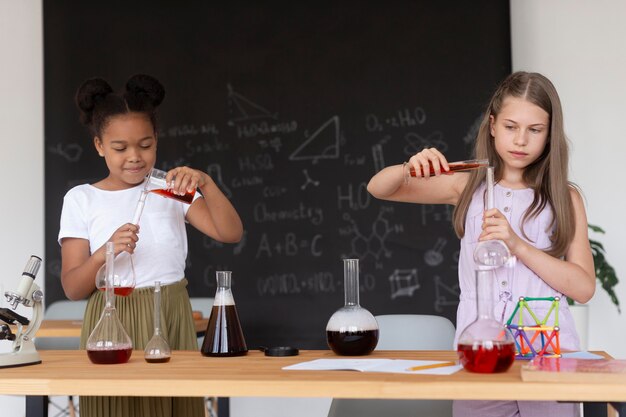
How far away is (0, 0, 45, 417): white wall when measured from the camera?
4.57 meters

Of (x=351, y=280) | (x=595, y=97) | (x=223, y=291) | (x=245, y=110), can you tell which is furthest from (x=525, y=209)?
(x=245, y=110)

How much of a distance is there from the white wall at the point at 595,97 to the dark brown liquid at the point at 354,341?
2.62 m

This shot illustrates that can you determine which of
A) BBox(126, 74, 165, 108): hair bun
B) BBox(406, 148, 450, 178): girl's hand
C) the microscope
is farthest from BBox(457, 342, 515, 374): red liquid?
BBox(126, 74, 165, 108): hair bun

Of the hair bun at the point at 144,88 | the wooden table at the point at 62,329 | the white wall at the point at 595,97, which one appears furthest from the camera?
the white wall at the point at 595,97

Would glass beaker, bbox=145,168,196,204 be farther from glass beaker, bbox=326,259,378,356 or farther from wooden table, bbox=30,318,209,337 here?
wooden table, bbox=30,318,209,337

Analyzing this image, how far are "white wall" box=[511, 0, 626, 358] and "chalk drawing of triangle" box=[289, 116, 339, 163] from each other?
1.04m

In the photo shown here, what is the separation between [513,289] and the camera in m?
1.92

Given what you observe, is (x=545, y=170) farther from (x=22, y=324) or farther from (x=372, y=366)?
(x=22, y=324)

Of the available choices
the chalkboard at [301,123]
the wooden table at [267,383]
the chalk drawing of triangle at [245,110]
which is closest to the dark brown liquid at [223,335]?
the wooden table at [267,383]

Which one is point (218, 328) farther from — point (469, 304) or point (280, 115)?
point (280, 115)

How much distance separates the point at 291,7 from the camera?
457cm

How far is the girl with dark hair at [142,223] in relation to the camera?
2.18 m

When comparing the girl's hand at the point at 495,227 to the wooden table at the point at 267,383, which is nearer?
the wooden table at the point at 267,383

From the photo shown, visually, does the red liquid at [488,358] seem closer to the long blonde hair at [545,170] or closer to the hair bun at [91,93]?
the long blonde hair at [545,170]
